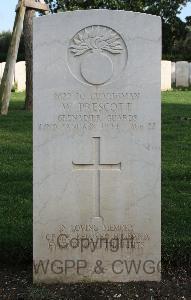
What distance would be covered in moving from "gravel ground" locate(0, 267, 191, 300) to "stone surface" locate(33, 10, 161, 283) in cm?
8

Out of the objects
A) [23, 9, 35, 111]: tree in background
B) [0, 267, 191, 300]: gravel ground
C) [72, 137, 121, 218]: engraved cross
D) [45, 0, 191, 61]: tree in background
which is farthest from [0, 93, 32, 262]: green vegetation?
[45, 0, 191, 61]: tree in background

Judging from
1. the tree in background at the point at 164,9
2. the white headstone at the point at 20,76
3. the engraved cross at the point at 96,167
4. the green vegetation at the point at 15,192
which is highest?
the tree in background at the point at 164,9

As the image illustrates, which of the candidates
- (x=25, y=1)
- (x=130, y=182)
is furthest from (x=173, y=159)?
(x=25, y=1)

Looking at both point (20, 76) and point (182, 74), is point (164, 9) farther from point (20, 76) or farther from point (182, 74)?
point (20, 76)

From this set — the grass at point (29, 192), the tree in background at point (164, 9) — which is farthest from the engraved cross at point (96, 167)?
the tree in background at point (164, 9)

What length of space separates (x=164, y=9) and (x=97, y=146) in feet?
129

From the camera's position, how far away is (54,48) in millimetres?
4035

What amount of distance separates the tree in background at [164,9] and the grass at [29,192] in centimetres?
2642

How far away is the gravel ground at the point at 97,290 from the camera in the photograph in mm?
4004

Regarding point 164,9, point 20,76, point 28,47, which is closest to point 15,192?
point 28,47

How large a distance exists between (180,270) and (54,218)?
994mm

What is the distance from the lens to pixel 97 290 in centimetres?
407

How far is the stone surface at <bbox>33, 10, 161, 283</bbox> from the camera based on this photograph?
4.04 metres

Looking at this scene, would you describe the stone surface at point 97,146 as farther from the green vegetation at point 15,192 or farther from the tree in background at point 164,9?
the tree in background at point 164,9
